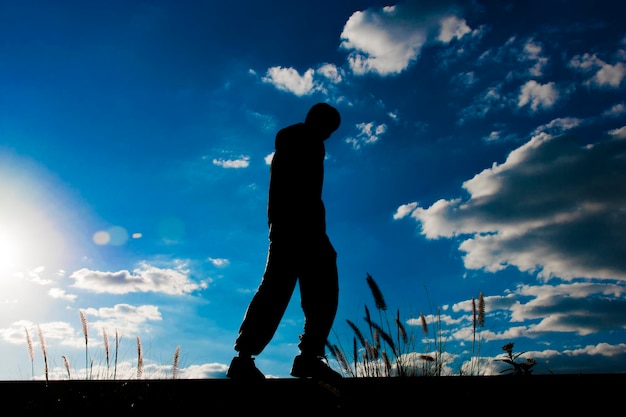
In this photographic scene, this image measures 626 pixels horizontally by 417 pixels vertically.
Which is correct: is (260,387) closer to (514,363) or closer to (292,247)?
(292,247)

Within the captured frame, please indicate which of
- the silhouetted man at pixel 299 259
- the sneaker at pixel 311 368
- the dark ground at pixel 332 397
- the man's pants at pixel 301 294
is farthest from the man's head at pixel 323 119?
the dark ground at pixel 332 397

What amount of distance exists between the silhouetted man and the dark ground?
414 mm

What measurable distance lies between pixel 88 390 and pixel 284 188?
4.78 ft

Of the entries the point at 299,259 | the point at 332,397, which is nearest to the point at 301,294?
the point at 299,259

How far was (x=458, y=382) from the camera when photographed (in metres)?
1.99

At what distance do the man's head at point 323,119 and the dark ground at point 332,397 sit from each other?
151 centimetres

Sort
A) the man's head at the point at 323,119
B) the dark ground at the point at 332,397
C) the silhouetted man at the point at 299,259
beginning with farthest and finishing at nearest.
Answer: the man's head at the point at 323,119 < the silhouetted man at the point at 299,259 < the dark ground at the point at 332,397

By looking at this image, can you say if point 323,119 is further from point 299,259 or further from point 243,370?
point 243,370

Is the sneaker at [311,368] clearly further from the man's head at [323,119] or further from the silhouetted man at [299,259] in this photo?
the man's head at [323,119]

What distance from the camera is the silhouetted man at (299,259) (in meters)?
2.52

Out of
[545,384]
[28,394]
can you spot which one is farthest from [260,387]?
[545,384]

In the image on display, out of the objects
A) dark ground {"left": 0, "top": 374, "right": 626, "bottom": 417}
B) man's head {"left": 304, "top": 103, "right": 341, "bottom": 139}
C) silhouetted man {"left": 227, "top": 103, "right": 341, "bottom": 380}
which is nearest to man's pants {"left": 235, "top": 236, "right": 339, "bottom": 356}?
silhouetted man {"left": 227, "top": 103, "right": 341, "bottom": 380}

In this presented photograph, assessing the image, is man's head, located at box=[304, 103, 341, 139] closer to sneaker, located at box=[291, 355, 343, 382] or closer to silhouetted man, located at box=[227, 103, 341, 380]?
silhouetted man, located at box=[227, 103, 341, 380]

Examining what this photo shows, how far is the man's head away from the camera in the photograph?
2.83m
